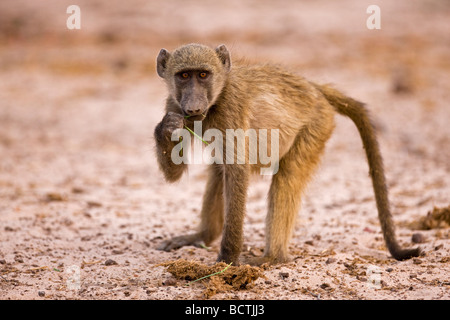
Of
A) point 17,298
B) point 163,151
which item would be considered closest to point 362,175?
point 163,151

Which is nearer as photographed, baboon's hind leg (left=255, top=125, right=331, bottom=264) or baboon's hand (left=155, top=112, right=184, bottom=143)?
baboon's hand (left=155, top=112, right=184, bottom=143)

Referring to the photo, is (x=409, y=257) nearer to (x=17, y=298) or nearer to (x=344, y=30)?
(x=17, y=298)

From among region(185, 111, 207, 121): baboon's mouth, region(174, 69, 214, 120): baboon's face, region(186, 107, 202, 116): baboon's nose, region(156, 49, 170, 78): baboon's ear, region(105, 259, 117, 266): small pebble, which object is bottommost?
region(105, 259, 117, 266): small pebble

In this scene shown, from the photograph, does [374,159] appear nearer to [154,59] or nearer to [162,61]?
[162,61]

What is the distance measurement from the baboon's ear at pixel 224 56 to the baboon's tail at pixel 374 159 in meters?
1.16

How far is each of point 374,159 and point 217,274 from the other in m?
2.06

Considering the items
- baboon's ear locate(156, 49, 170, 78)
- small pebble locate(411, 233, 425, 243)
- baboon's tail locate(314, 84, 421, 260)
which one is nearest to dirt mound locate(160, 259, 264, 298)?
baboon's tail locate(314, 84, 421, 260)

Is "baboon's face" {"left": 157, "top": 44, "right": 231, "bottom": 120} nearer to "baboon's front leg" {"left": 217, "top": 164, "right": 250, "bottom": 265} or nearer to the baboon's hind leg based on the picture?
"baboon's front leg" {"left": 217, "top": 164, "right": 250, "bottom": 265}

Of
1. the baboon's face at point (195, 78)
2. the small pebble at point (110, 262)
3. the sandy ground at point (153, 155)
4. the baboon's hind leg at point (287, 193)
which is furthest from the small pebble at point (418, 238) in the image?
the small pebble at point (110, 262)

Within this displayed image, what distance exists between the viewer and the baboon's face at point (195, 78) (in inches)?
168

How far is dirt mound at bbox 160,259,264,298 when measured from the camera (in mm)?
3979

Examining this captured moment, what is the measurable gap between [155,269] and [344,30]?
14.4m

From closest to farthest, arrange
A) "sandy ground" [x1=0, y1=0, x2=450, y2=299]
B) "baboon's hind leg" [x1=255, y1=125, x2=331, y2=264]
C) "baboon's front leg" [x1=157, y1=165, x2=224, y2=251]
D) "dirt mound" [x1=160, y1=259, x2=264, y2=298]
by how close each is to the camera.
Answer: "dirt mound" [x1=160, y1=259, x2=264, y2=298] < "sandy ground" [x1=0, y1=0, x2=450, y2=299] < "baboon's hind leg" [x1=255, y1=125, x2=331, y2=264] < "baboon's front leg" [x1=157, y1=165, x2=224, y2=251]

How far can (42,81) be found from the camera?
47.8ft
